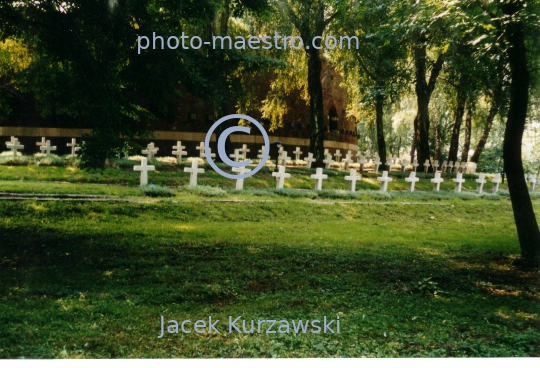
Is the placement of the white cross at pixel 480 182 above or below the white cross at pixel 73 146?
below

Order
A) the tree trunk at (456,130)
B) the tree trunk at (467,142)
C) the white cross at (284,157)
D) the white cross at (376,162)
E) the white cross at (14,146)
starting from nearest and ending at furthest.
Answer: the white cross at (284,157) → the white cross at (14,146) → the tree trunk at (456,130) → the white cross at (376,162) → the tree trunk at (467,142)

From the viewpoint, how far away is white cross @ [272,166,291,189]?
5.31 m

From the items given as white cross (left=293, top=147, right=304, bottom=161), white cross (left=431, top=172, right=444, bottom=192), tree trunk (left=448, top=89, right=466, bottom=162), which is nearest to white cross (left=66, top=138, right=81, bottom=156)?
white cross (left=293, top=147, right=304, bottom=161)

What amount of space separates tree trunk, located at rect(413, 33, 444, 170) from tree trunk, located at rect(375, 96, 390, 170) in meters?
0.47

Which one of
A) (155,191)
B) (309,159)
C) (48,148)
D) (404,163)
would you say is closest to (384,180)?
(404,163)

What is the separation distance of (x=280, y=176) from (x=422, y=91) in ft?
7.13

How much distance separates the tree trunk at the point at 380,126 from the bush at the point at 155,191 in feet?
9.52

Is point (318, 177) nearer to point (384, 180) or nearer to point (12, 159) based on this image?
point (384, 180)

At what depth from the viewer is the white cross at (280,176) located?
5309mm

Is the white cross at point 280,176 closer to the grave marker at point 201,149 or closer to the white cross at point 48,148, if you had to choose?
the grave marker at point 201,149

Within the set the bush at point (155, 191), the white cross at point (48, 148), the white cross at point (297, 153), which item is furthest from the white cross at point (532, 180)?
the white cross at point (48, 148)

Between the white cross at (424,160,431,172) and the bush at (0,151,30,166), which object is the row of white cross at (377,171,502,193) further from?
the bush at (0,151,30,166)

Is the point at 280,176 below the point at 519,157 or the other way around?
below

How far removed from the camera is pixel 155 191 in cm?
531
